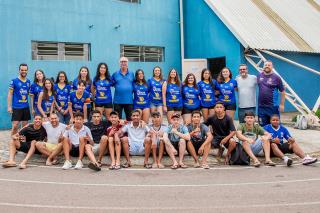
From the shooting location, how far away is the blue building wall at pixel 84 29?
14.3 meters

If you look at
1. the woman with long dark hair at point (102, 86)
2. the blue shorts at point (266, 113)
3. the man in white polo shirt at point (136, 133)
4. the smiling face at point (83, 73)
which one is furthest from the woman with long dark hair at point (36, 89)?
the blue shorts at point (266, 113)

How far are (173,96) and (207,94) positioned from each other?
0.83 m

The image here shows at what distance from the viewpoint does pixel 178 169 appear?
824 centimetres

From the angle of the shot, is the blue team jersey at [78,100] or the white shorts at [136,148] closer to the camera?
the white shorts at [136,148]

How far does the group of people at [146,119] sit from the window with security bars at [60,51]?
536 centimetres

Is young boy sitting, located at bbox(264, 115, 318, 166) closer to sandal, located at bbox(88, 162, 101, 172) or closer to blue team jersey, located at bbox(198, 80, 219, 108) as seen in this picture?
blue team jersey, located at bbox(198, 80, 219, 108)

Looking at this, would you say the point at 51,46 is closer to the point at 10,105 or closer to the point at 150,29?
the point at 150,29

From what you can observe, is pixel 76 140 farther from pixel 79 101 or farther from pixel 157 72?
pixel 157 72

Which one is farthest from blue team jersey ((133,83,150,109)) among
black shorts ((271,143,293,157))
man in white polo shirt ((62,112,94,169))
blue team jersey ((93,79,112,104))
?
black shorts ((271,143,293,157))

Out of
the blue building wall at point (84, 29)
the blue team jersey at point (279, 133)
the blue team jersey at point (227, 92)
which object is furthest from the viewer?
the blue building wall at point (84, 29)

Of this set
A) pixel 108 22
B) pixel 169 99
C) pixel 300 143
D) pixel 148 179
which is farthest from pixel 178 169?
pixel 108 22

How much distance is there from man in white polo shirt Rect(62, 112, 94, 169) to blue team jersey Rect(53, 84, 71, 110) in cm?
127

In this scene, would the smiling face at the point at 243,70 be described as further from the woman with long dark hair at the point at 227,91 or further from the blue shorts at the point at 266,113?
the blue shorts at the point at 266,113

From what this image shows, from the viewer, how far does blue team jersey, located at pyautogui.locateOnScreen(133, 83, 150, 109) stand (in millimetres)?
9734
